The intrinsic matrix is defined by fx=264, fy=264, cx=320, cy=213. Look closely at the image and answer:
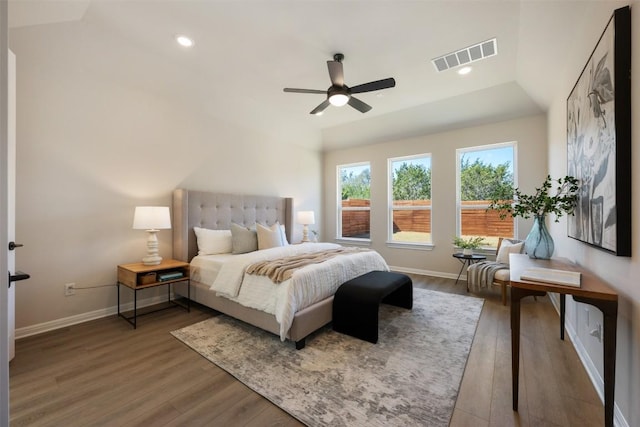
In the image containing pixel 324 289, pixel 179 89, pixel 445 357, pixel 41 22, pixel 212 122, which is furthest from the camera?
pixel 212 122

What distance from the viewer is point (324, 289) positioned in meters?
2.62

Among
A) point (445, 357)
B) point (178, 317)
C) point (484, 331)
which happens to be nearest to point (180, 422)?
point (178, 317)

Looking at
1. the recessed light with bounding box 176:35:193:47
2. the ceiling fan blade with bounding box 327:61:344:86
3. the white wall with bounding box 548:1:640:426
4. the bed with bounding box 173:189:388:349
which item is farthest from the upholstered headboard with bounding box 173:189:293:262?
the white wall with bounding box 548:1:640:426

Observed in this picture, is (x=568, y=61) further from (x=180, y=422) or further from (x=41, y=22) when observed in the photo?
(x=41, y=22)

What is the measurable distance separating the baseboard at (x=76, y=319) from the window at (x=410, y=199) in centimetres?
429

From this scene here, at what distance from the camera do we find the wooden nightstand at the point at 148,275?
280 cm

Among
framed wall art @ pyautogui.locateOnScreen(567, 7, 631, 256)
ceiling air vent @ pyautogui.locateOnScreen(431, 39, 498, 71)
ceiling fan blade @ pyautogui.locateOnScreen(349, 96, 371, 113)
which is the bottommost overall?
framed wall art @ pyautogui.locateOnScreen(567, 7, 631, 256)

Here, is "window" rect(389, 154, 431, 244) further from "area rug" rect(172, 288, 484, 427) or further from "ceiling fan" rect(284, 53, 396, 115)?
"ceiling fan" rect(284, 53, 396, 115)

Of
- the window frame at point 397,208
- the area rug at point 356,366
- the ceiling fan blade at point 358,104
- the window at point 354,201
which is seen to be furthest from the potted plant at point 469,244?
the ceiling fan blade at point 358,104

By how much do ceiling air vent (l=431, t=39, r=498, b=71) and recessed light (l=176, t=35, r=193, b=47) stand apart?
266 centimetres

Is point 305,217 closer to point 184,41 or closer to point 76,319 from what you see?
point 184,41

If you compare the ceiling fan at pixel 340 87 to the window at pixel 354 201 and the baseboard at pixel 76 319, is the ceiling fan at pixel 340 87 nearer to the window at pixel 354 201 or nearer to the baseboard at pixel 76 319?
the window at pixel 354 201

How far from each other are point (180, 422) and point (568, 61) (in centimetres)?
421

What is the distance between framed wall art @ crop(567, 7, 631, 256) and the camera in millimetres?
1362
